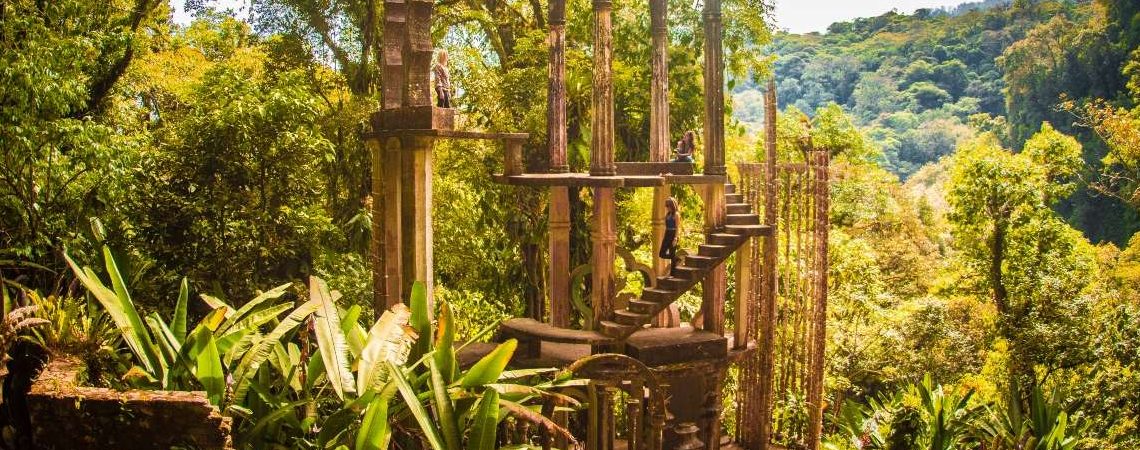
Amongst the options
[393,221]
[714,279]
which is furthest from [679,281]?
[393,221]

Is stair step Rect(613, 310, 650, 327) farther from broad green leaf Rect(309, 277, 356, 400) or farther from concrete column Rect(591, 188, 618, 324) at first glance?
broad green leaf Rect(309, 277, 356, 400)

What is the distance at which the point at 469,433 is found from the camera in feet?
20.8

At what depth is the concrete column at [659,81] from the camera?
1159cm

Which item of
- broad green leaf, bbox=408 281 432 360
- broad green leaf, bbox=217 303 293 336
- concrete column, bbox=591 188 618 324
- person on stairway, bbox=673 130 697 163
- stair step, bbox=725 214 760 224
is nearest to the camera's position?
broad green leaf, bbox=217 303 293 336

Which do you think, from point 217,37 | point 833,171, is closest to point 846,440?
point 217,37

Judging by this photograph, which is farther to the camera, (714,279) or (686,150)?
(686,150)

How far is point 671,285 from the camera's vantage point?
1041 centimetres

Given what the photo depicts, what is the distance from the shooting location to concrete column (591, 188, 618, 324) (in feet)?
33.6

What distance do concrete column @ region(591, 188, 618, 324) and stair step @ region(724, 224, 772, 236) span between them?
137 cm

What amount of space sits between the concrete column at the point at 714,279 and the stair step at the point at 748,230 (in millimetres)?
144

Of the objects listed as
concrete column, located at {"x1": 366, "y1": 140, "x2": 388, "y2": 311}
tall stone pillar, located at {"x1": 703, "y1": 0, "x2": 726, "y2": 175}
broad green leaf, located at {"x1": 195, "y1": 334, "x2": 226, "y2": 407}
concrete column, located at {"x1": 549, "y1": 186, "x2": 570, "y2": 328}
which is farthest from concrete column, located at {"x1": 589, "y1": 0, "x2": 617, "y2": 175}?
broad green leaf, located at {"x1": 195, "y1": 334, "x2": 226, "y2": 407}

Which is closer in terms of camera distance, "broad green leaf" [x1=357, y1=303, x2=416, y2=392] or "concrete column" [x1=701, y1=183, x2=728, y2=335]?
"broad green leaf" [x1=357, y1=303, x2=416, y2=392]

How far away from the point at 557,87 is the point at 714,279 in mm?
2824

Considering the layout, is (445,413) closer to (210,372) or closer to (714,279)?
(210,372)
